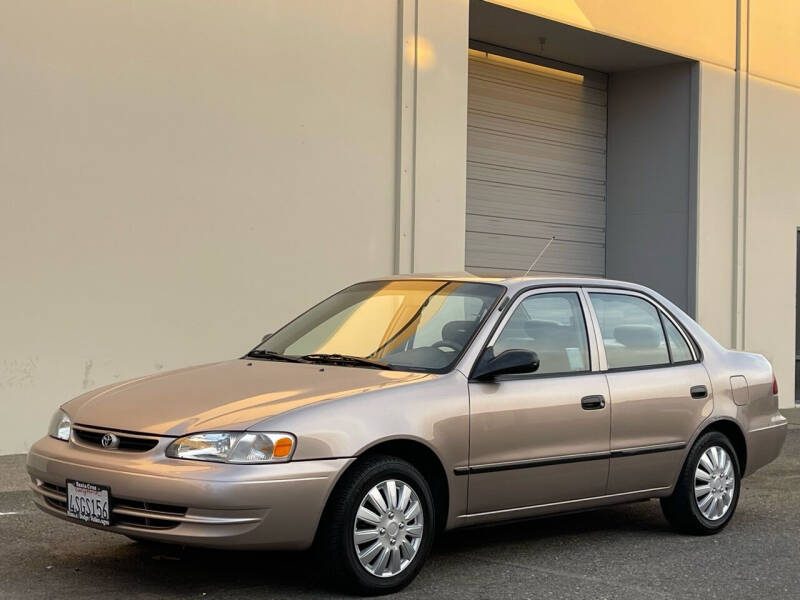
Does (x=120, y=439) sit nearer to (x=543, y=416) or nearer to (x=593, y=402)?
(x=543, y=416)

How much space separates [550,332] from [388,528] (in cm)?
166

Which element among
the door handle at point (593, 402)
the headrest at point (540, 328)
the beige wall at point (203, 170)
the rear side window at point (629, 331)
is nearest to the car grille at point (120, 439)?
the headrest at point (540, 328)

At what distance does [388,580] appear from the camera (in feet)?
17.3

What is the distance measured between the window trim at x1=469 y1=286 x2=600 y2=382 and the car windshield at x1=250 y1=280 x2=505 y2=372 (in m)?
0.09

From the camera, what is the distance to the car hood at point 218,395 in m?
5.09

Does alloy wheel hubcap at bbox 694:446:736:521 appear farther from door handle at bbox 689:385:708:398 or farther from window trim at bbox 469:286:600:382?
window trim at bbox 469:286:600:382

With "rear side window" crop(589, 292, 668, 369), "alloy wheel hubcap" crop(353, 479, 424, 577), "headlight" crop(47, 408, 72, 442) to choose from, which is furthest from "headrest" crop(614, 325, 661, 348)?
"headlight" crop(47, 408, 72, 442)

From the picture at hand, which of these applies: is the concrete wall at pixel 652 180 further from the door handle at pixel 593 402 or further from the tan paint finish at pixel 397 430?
the door handle at pixel 593 402

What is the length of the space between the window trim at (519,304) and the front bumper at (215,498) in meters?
1.19

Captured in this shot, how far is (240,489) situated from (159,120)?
5.87 meters

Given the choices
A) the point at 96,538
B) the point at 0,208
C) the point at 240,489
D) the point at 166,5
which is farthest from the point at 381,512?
the point at 166,5

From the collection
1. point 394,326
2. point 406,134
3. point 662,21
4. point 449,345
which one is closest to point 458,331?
point 449,345

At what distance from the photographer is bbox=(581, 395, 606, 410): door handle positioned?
6.23 meters

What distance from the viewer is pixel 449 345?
19.6 feet
